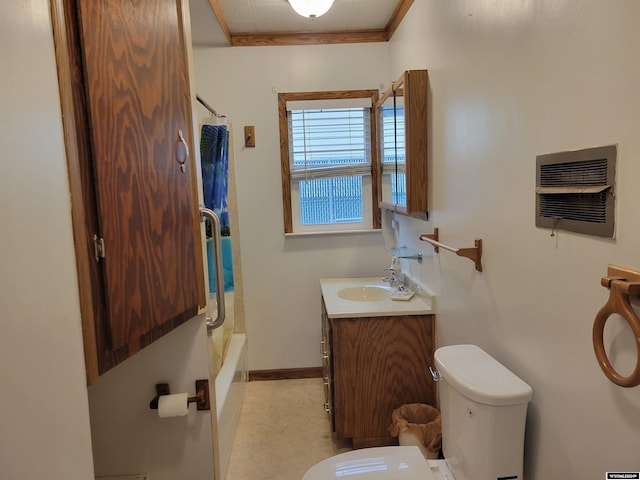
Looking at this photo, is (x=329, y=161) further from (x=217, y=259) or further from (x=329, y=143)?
(x=217, y=259)

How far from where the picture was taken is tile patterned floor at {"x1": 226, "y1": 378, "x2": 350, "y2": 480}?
2.19 metres

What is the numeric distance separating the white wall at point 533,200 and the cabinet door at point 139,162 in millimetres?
1028

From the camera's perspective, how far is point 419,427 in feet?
6.54

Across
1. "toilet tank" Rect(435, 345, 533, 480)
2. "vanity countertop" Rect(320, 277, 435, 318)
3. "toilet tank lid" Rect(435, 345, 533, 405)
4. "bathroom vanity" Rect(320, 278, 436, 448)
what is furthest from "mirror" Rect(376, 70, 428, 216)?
"toilet tank" Rect(435, 345, 533, 480)

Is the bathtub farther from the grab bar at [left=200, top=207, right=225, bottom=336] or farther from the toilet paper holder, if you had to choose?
the grab bar at [left=200, top=207, right=225, bottom=336]

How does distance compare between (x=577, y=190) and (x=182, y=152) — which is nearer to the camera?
(x=577, y=190)

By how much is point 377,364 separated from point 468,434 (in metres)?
0.93

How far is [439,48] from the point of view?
6.38 ft

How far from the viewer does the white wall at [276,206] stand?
9.80ft

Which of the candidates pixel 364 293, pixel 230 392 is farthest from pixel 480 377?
pixel 364 293

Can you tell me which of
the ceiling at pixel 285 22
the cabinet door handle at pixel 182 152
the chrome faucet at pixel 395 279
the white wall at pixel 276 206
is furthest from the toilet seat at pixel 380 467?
the ceiling at pixel 285 22

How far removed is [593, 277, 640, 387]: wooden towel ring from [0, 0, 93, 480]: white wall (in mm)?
1046

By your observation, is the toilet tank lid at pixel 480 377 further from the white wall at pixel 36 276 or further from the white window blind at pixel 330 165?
the white window blind at pixel 330 165

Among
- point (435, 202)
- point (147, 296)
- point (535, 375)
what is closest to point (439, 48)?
point (435, 202)
